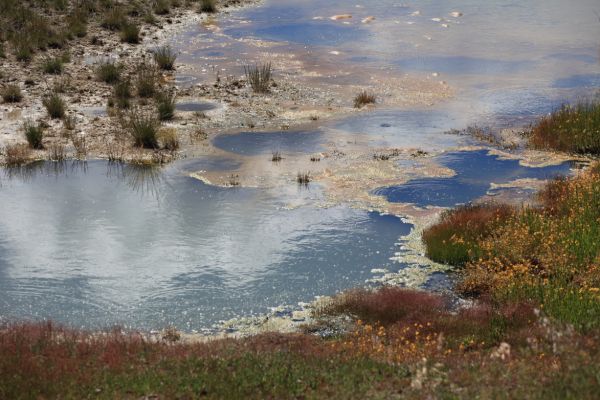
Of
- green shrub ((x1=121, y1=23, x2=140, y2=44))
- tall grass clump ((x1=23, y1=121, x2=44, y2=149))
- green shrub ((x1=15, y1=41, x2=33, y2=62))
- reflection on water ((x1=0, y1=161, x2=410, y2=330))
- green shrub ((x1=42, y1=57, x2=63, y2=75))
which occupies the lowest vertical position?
reflection on water ((x1=0, y1=161, x2=410, y2=330))

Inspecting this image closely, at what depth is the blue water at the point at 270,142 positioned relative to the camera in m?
18.2

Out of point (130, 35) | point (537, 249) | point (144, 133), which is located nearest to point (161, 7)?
point (130, 35)

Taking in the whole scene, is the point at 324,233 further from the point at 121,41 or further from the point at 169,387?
the point at 121,41

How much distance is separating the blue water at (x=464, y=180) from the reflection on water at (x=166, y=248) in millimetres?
1153

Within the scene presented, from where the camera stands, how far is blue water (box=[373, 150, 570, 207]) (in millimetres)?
15203

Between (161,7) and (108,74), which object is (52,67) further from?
(161,7)

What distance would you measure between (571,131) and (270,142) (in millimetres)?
6807

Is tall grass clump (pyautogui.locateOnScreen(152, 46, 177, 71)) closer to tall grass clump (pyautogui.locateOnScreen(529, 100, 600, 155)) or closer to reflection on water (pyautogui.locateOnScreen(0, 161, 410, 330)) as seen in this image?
reflection on water (pyautogui.locateOnScreen(0, 161, 410, 330))

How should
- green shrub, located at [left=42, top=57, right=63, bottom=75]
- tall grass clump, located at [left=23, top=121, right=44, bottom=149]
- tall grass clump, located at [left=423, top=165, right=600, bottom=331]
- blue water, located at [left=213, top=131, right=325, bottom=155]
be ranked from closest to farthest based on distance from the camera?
tall grass clump, located at [left=423, top=165, right=600, bottom=331], tall grass clump, located at [left=23, top=121, right=44, bottom=149], blue water, located at [left=213, top=131, right=325, bottom=155], green shrub, located at [left=42, top=57, right=63, bottom=75]

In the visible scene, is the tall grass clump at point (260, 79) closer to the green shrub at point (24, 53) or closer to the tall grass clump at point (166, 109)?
the tall grass clump at point (166, 109)

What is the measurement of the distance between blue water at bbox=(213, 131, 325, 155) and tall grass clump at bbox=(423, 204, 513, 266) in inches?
213

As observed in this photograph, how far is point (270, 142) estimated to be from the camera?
742 inches

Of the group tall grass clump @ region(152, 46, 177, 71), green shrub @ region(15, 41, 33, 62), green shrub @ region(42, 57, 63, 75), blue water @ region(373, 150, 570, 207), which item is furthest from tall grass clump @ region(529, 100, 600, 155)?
green shrub @ region(15, 41, 33, 62)

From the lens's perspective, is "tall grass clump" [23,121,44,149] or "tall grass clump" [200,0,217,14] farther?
"tall grass clump" [200,0,217,14]
